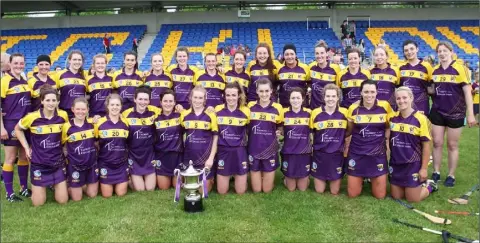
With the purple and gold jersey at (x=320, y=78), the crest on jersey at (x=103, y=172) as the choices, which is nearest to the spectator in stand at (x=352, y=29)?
the purple and gold jersey at (x=320, y=78)

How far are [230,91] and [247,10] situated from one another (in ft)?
62.3

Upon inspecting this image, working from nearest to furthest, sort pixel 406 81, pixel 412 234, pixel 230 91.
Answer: pixel 412 234
pixel 230 91
pixel 406 81

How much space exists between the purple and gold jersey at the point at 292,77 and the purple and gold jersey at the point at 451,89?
5.36 feet

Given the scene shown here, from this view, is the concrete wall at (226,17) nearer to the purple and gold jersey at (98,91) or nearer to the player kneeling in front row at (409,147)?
the purple and gold jersey at (98,91)

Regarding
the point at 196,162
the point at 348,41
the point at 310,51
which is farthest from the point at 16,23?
the point at 196,162

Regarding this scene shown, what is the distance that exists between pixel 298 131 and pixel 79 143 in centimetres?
251

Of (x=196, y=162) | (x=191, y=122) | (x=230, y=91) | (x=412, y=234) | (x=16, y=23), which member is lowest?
(x=412, y=234)

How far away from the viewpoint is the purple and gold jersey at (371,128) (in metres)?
4.70

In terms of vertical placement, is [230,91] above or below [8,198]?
above

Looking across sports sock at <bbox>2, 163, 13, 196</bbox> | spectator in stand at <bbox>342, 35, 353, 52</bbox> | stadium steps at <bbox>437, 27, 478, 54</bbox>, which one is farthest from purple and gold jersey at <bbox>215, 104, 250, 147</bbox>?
stadium steps at <bbox>437, 27, 478, 54</bbox>

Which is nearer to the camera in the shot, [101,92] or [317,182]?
[317,182]

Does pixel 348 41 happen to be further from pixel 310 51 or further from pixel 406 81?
pixel 406 81

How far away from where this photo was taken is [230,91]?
4.89 m

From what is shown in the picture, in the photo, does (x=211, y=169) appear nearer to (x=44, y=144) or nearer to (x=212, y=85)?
(x=212, y=85)
